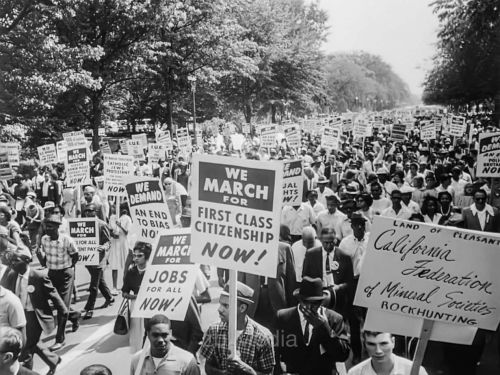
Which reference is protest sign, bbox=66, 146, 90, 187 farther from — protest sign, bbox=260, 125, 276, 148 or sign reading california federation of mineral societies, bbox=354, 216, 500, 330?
sign reading california federation of mineral societies, bbox=354, 216, 500, 330

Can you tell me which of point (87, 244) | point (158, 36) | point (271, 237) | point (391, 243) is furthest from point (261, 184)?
point (158, 36)

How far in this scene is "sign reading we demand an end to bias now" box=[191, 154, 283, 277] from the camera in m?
3.95

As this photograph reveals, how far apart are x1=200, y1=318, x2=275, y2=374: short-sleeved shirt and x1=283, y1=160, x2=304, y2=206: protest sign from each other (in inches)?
189

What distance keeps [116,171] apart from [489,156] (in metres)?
6.99

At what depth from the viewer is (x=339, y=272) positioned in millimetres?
6328

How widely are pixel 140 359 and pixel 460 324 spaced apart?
2.38m

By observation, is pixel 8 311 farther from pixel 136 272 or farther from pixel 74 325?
pixel 74 325

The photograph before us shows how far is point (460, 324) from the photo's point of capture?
3580 millimetres

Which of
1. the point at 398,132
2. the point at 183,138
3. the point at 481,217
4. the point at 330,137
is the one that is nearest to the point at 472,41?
the point at 398,132

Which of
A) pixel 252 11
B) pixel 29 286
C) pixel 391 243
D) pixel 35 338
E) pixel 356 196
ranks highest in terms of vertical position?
pixel 252 11

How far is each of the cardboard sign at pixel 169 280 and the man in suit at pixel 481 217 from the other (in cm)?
478

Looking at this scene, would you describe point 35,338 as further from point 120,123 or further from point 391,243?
point 120,123

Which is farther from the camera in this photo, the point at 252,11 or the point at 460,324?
the point at 252,11

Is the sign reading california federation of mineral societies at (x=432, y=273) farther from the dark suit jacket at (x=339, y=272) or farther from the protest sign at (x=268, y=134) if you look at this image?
the protest sign at (x=268, y=134)
